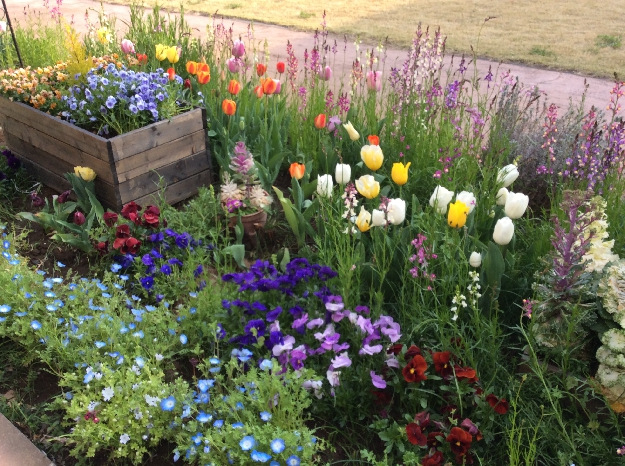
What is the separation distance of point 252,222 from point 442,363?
1.40 metres

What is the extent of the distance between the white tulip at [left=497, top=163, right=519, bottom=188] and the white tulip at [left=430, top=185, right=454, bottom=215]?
0.37 meters

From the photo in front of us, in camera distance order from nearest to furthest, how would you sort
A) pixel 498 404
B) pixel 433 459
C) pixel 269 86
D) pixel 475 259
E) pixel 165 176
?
pixel 433 459
pixel 498 404
pixel 475 259
pixel 165 176
pixel 269 86

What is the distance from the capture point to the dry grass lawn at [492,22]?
22.7 ft

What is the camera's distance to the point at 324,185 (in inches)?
108

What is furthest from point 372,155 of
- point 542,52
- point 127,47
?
point 542,52

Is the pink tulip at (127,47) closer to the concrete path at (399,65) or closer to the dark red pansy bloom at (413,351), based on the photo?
the concrete path at (399,65)

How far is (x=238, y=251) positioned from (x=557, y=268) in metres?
1.41

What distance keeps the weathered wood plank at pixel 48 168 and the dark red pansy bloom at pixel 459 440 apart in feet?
7.10

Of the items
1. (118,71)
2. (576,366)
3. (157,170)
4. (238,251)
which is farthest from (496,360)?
(118,71)

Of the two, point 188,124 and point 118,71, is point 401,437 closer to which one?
point 188,124

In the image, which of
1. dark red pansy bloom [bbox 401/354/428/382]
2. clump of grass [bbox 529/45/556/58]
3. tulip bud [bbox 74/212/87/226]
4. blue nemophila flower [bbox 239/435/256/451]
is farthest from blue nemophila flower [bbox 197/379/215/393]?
clump of grass [bbox 529/45/556/58]

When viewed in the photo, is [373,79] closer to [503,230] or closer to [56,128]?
[503,230]

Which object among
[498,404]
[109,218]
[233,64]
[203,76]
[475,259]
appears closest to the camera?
[498,404]

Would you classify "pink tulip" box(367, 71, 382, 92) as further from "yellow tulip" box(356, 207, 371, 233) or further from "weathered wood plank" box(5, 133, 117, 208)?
"weathered wood plank" box(5, 133, 117, 208)
